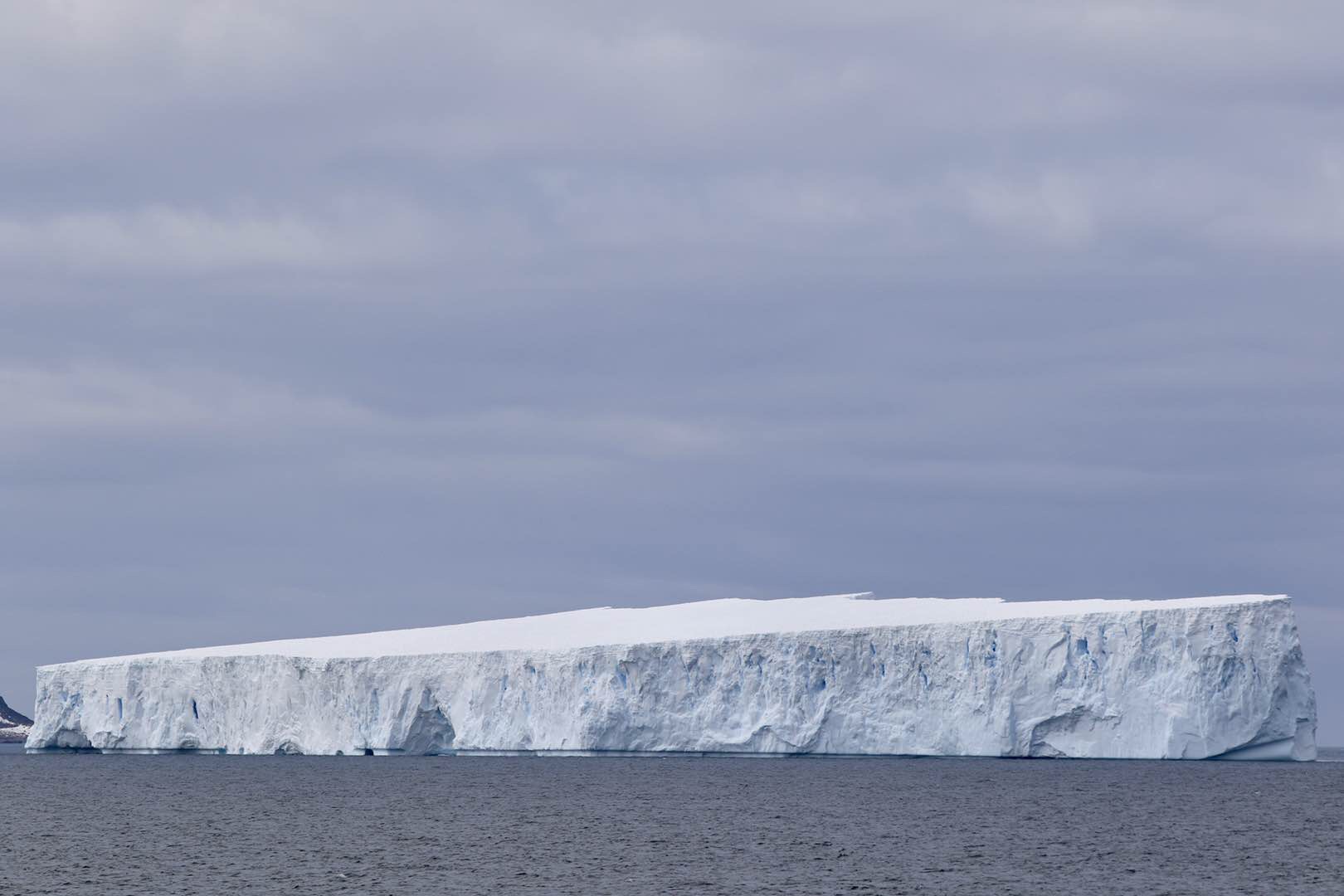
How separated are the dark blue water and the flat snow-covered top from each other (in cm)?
317

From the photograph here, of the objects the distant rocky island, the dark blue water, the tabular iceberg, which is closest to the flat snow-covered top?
the tabular iceberg

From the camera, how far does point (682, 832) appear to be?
27141 mm

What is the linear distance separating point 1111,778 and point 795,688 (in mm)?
7226

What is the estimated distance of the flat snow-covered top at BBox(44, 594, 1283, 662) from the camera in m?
38.8

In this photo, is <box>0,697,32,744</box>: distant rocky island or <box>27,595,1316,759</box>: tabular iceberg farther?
<box>0,697,32,744</box>: distant rocky island

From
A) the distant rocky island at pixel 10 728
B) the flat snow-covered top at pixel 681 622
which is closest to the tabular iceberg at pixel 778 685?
the flat snow-covered top at pixel 681 622

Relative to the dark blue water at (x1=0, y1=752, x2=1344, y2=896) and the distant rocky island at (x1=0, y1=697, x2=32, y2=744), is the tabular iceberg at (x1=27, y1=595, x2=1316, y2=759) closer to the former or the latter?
the dark blue water at (x1=0, y1=752, x2=1344, y2=896)

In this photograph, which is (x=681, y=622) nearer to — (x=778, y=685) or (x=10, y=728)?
(x=778, y=685)

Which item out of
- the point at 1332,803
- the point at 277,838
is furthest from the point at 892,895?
the point at 1332,803

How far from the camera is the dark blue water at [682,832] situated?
69.9ft

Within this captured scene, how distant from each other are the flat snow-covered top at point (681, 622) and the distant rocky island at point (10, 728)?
55.6 m

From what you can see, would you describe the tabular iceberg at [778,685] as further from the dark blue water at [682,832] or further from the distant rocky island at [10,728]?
the distant rocky island at [10,728]

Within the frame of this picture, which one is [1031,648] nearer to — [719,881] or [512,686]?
[512,686]

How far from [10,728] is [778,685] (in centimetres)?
7376
